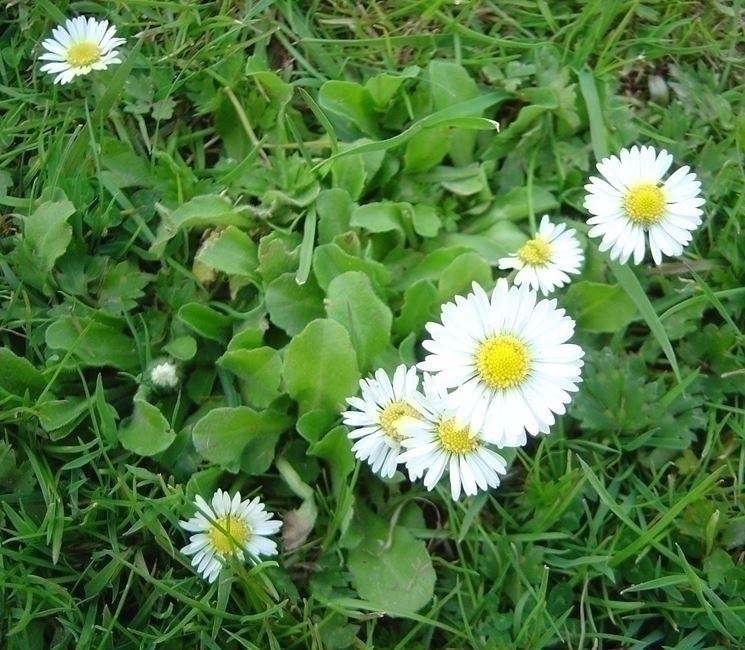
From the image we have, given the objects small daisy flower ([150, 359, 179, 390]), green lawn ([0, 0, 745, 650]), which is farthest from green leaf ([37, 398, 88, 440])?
small daisy flower ([150, 359, 179, 390])

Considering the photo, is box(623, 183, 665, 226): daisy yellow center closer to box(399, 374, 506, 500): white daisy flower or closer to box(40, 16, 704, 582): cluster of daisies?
box(40, 16, 704, 582): cluster of daisies

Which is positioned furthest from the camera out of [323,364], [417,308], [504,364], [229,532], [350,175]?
[350,175]

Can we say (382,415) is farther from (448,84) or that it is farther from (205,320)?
(448,84)

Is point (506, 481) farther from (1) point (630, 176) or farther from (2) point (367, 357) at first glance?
(1) point (630, 176)

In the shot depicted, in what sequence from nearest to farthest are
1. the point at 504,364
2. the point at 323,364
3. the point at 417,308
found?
1. the point at 504,364
2. the point at 323,364
3. the point at 417,308

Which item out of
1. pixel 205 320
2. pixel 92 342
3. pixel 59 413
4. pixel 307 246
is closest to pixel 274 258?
pixel 307 246

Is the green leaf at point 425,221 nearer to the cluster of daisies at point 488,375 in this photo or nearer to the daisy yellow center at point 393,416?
the cluster of daisies at point 488,375
